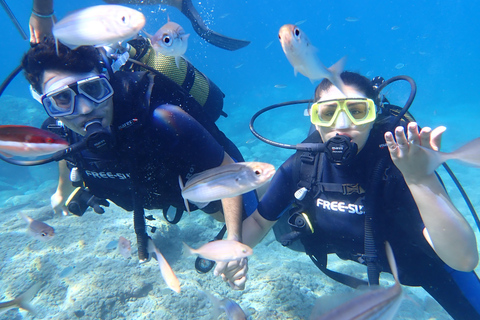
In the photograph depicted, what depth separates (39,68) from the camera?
2.40 m

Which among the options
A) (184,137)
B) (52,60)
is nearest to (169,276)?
(184,137)

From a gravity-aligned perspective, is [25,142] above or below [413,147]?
below

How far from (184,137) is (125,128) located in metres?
→ 0.65

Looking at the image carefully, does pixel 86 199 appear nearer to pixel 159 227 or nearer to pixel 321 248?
pixel 159 227

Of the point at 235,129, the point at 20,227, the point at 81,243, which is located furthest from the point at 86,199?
the point at 235,129

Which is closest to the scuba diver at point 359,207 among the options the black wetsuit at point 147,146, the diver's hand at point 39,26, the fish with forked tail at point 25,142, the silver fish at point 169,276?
the silver fish at point 169,276

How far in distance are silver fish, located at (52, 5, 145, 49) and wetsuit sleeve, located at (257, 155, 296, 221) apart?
2.14 metres

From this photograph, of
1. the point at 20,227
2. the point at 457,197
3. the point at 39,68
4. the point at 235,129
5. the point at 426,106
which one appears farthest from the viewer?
the point at 426,106

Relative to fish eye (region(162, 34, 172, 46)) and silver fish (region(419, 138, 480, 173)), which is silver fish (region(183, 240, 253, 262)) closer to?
silver fish (region(419, 138, 480, 173))

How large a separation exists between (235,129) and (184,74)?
906 inches

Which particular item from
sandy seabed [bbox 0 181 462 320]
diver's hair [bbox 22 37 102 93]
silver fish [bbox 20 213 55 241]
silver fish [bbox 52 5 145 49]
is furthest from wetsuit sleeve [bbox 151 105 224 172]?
silver fish [bbox 20 213 55 241]

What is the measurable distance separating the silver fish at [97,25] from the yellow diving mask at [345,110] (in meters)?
1.85

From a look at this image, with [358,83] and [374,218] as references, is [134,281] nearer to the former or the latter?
[374,218]

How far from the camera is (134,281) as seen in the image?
4117 mm
